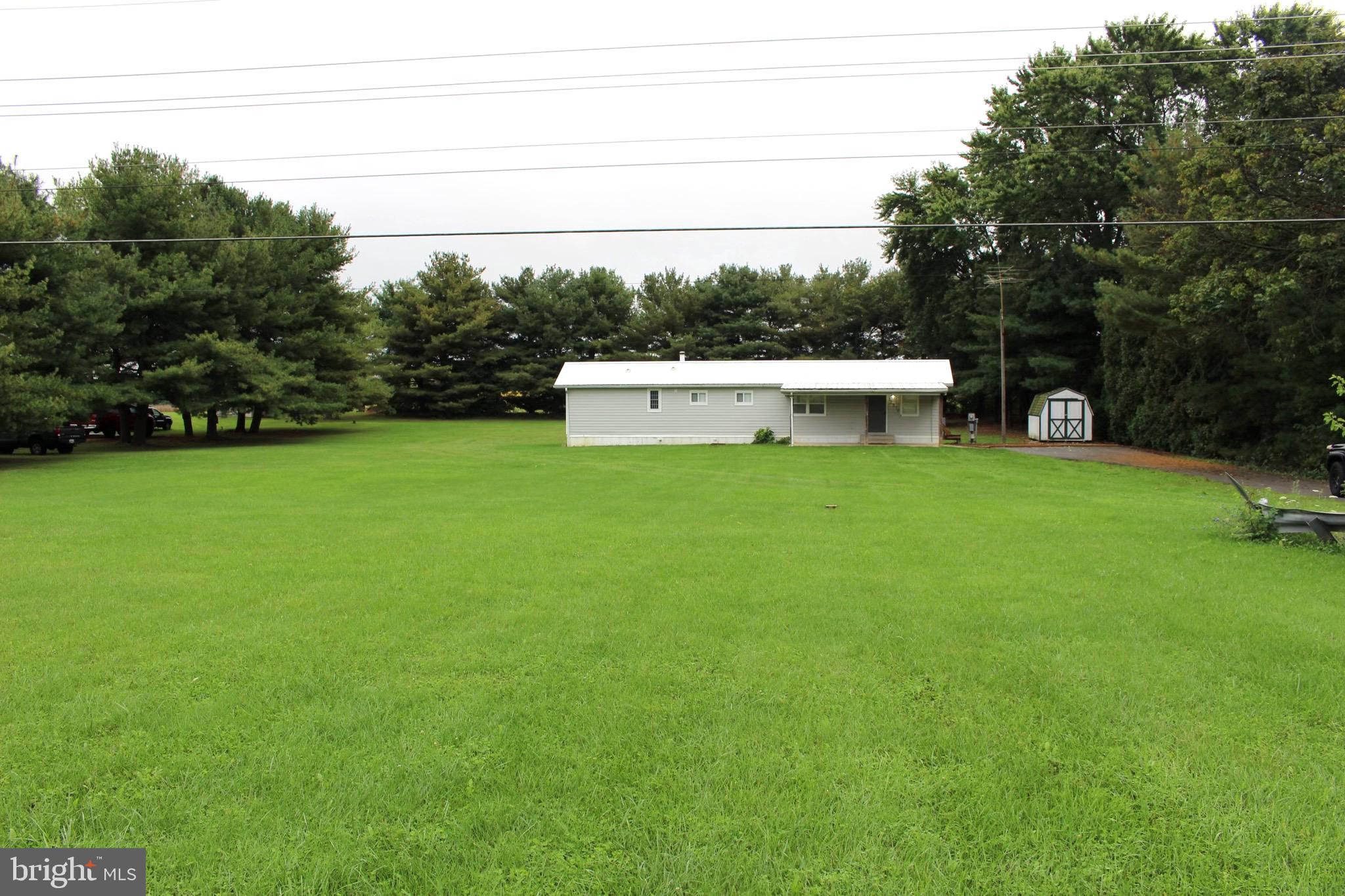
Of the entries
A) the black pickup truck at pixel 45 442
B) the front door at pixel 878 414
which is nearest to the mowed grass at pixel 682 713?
the front door at pixel 878 414

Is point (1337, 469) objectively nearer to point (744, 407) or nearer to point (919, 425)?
point (919, 425)

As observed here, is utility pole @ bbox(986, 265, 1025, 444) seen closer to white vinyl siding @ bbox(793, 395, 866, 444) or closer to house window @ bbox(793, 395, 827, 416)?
white vinyl siding @ bbox(793, 395, 866, 444)

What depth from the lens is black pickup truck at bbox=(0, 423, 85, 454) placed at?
25.5 meters

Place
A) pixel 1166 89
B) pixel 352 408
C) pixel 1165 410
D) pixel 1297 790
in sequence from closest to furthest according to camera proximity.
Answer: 1. pixel 1297 790
2. pixel 1165 410
3. pixel 1166 89
4. pixel 352 408

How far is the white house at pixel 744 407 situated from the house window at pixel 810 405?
1.1 inches

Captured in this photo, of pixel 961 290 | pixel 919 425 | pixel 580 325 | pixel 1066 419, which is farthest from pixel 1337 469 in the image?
pixel 580 325

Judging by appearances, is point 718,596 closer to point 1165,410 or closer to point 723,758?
point 723,758

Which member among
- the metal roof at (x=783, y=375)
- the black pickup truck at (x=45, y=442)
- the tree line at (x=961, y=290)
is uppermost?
the tree line at (x=961, y=290)

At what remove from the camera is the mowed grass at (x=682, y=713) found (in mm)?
2762

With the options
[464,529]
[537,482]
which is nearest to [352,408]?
[537,482]

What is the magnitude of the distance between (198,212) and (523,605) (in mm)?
32749

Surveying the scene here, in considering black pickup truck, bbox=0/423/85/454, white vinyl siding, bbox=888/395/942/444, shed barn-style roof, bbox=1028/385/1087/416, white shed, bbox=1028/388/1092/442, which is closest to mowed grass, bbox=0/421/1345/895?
white vinyl siding, bbox=888/395/942/444

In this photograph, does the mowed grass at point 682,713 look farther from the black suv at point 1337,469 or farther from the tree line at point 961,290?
the tree line at point 961,290

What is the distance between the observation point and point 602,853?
2.76 meters
